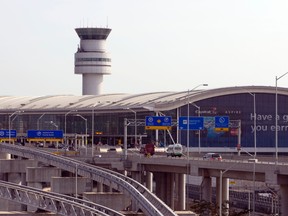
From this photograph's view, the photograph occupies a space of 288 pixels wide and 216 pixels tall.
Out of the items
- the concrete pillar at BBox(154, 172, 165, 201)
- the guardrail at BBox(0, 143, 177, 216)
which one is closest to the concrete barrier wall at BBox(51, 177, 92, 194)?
the guardrail at BBox(0, 143, 177, 216)

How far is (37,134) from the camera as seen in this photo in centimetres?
19550

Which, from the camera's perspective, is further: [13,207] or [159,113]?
[159,113]

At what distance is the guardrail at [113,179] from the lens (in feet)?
244

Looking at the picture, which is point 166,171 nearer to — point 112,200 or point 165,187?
point 165,187

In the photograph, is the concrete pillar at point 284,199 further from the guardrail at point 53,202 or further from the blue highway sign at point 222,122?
the blue highway sign at point 222,122

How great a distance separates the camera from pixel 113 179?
323 feet

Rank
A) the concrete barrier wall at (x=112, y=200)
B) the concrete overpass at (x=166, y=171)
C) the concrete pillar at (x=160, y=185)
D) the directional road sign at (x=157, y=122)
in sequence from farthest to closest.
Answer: the directional road sign at (x=157, y=122), the concrete pillar at (x=160, y=185), the concrete barrier wall at (x=112, y=200), the concrete overpass at (x=166, y=171)

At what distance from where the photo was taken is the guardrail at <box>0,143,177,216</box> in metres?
74.3

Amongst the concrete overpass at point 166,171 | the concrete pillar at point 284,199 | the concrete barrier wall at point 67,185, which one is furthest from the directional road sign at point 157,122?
the concrete pillar at point 284,199

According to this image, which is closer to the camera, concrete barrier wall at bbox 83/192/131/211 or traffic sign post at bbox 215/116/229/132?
concrete barrier wall at bbox 83/192/131/211

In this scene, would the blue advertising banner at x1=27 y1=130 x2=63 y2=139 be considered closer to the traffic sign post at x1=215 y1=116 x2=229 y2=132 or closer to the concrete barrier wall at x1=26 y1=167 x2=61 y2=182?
the traffic sign post at x1=215 y1=116 x2=229 y2=132

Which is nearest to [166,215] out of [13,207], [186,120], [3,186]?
[3,186]

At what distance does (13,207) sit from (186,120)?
30396 millimetres

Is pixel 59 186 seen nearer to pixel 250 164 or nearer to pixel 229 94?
pixel 250 164
